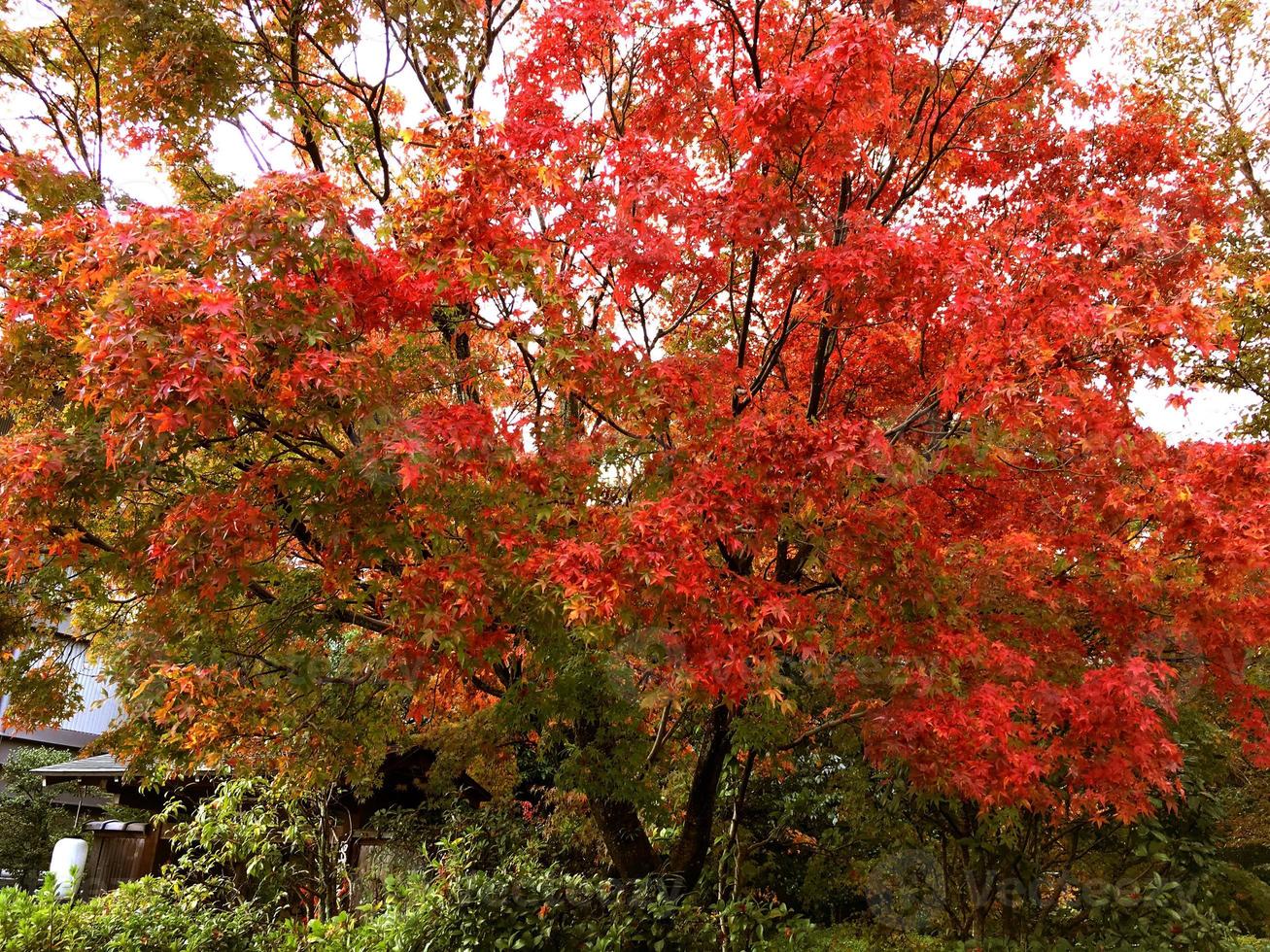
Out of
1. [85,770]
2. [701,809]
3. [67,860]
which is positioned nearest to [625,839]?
[701,809]

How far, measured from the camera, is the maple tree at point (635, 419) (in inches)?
183

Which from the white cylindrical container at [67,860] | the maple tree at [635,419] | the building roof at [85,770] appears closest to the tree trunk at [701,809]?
the maple tree at [635,419]

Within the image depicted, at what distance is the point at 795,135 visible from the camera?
5137mm

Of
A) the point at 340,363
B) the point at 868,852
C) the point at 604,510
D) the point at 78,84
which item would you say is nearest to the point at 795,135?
the point at 604,510

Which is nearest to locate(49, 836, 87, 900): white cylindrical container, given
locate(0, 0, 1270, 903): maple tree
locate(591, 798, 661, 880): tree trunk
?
locate(0, 0, 1270, 903): maple tree

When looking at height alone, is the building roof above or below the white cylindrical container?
above

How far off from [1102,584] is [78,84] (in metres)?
9.88

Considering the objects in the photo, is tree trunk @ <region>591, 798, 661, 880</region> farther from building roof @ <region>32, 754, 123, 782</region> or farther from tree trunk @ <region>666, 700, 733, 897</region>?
building roof @ <region>32, 754, 123, 782</region>

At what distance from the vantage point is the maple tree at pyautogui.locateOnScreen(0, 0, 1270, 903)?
4645 mm

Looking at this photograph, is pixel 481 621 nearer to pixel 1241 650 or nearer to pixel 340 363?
pixel 340 363

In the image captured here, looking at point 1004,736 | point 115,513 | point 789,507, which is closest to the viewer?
point 1004,736

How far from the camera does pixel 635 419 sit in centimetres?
589

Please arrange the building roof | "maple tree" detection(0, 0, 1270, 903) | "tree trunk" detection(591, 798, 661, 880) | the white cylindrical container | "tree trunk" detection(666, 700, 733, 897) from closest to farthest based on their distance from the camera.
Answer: "maple tree" detection(0, 0, 1270, 903) → "tree trunk" detection(666, 700, 733, 897) → "tree trunk" detection(591, 798, 661, 880) → the white cylindrical container → the building roof

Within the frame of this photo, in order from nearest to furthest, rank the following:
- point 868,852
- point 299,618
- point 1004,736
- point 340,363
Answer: point 340,363, point 1004,736, point 299,618, point 868,852
